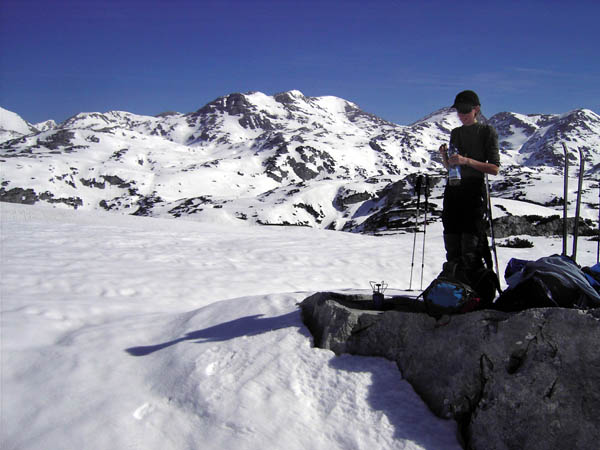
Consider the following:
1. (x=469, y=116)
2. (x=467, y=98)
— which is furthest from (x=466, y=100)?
(x=469, y=116)

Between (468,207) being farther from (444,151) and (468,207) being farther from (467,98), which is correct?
(467,98)

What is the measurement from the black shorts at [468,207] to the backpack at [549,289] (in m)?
1.10

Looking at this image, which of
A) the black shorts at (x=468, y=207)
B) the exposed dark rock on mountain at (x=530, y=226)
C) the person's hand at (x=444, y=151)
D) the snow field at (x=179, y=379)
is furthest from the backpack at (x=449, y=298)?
the exposed dark rock on mountain at (x=530, y=226)

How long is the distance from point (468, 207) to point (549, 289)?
1688 mm

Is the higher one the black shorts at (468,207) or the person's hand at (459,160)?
the person's hand at (459,160)

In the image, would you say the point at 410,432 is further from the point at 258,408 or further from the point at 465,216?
the point at 465,216

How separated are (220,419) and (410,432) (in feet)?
5.90

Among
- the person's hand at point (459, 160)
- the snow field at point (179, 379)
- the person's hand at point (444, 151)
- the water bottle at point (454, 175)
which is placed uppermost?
the person's hand at point (444, 151)

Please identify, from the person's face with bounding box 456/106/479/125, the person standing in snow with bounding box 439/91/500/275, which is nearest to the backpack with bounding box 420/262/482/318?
the person standing in snow with bounding box 439/91/500/275

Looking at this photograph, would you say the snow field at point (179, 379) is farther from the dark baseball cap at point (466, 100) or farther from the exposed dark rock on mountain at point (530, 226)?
the exposed dark rock on mountain at point (530, 226)

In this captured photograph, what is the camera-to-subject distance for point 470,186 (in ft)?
17.8

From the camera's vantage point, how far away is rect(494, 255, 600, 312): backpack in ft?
13.0

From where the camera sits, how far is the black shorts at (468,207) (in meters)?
5.38

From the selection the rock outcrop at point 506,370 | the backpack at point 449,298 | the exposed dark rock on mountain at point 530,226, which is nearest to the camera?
the rock outcrop at point 506,370
